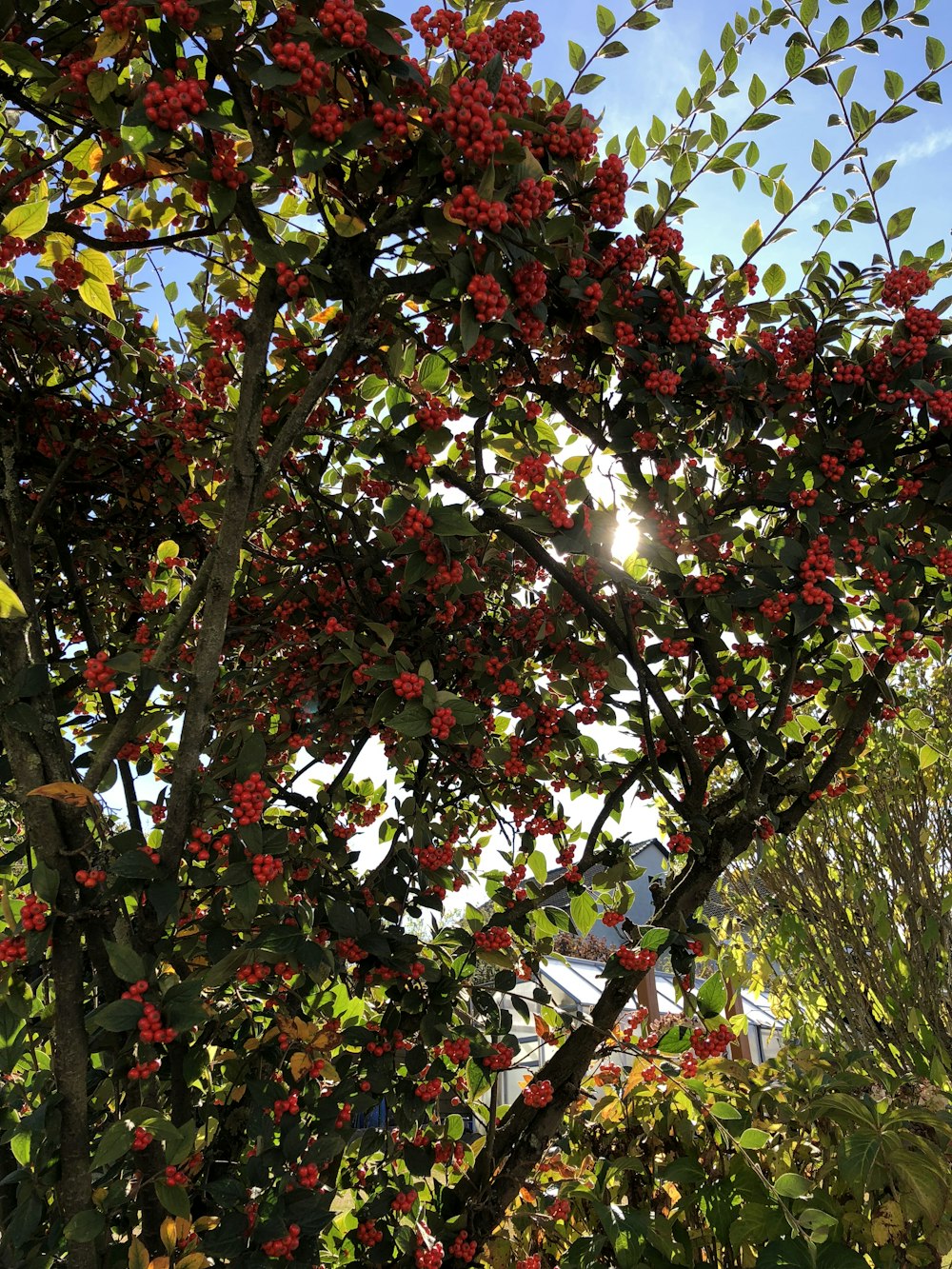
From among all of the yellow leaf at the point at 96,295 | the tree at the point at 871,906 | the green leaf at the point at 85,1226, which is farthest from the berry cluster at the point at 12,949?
the tree at the point at 871,906

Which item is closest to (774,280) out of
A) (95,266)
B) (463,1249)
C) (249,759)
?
(95,266)

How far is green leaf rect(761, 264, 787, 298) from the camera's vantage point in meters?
2.00

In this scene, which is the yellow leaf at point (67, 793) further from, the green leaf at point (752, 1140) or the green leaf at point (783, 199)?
the green leaf at point (783, 199)

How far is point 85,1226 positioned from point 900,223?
2.73 m

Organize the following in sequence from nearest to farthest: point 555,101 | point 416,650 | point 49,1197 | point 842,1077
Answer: point 49,1197 → point 555,101 → point 842,1077 → point 416,650

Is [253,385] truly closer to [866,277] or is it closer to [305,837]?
[305,837]

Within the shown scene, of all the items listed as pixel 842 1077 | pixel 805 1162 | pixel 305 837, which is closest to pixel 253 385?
Answer: pixel 305 837

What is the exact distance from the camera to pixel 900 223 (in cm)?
204

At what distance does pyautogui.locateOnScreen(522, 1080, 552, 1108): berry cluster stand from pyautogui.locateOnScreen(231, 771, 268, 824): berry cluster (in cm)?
116

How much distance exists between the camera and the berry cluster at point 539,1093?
6.81 feet

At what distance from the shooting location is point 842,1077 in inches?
74.4

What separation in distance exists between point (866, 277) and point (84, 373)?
78.4 inches

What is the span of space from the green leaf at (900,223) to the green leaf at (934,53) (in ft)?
0.98

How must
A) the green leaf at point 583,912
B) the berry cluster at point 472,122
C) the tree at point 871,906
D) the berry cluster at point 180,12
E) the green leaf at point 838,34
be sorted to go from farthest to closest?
the tree at point 871,906 < the green leaf at point 583,912 < the green leaf at point 838,34 < the berry cluster at point 472,122 < the berry cluster at point 180,12
